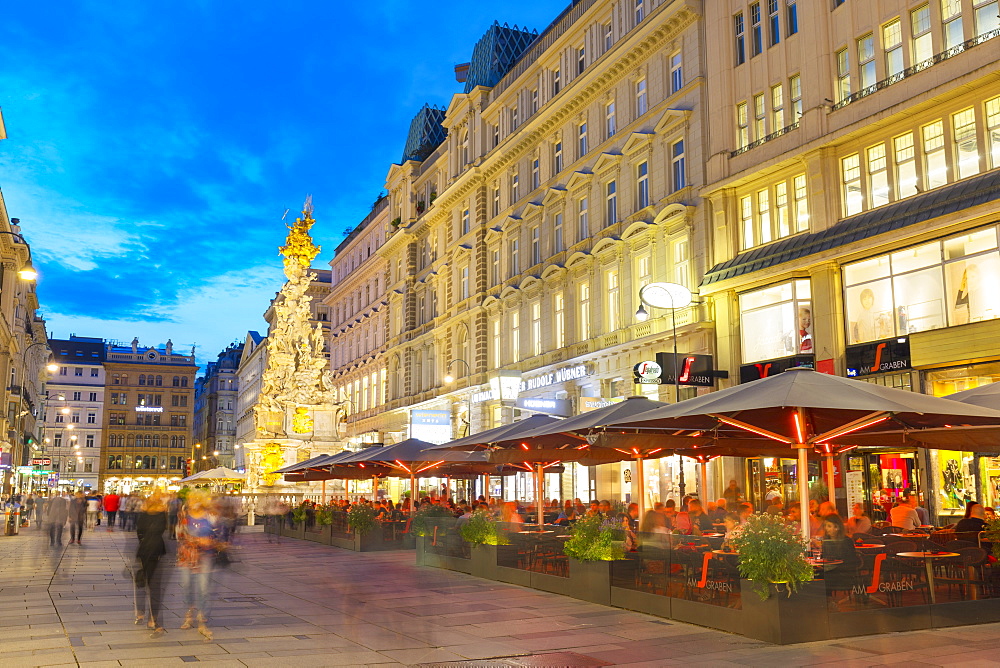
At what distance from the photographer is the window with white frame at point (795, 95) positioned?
28142 mm

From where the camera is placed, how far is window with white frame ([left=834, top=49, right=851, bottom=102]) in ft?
87.2

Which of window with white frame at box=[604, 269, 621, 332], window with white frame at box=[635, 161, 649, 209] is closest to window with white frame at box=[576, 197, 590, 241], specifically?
window with white frame at box=[604, 269, 621, 332]

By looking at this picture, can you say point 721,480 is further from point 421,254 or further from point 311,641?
point 421,254

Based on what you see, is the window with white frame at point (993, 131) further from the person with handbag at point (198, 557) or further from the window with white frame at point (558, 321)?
the window with white frame at point (558, 321)

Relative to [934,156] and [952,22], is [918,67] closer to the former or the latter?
[952,22]

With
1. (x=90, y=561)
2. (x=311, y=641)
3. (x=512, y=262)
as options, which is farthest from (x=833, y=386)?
(x=512, y=262)

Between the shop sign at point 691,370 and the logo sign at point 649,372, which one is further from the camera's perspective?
the logo sign at point 649,372

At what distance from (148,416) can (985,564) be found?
143 meters

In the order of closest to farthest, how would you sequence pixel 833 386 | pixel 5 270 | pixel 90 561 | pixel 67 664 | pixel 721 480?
pixel 67 664 < pixel 833 386 < pixel 90 561 < pixel 721 480 < pixel 5 270

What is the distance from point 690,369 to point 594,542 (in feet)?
51.1

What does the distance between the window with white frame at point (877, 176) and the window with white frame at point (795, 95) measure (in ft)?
10.3

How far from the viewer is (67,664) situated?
32.1 feet

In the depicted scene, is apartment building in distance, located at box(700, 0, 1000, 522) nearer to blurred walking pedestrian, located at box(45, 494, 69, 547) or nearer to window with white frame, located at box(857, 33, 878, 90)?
window with white frame, located at box(857, 33, 878, 90)

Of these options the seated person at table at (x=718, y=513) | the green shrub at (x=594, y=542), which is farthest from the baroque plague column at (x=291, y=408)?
the green shrub at (x=594, y=542)
